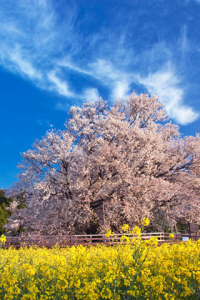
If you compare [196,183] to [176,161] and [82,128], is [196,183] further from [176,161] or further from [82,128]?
[82,128]

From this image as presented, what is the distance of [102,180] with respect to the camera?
19.6m

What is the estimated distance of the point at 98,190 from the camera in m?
19.9

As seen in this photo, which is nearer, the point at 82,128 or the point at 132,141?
the point at 132,141

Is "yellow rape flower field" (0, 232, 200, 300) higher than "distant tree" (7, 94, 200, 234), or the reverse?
"distant tree" (7, 94, 200, 234)

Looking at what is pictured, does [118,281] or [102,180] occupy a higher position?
[102,180]

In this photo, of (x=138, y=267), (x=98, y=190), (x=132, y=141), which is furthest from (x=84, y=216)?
(x=138, y=267)

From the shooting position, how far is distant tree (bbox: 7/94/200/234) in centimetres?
1975

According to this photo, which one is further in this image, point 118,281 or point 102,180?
point 102,180

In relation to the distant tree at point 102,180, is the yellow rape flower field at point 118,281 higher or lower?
lower

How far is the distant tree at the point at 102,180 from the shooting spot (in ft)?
64.8

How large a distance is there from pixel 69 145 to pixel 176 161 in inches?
417

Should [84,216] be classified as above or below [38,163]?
below

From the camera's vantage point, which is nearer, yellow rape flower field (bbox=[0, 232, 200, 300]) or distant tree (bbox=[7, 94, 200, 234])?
yellow rape flower field (bbox=[0, 232, 200, 300])

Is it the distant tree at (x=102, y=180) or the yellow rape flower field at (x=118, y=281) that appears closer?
the yellow rape flower field at (x=118, y=281)
